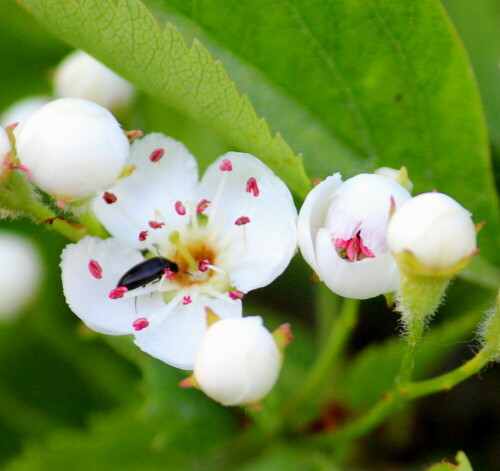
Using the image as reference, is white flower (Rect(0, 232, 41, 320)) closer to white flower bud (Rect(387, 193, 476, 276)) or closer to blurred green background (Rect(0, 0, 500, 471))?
blurred green background (Rect(0, 0, 500, 471))

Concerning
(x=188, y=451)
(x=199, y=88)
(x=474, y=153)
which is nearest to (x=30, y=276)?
(x=188, y=451)

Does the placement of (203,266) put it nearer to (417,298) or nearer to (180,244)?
(180,244)

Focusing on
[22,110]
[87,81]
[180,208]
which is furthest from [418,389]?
[22,110]

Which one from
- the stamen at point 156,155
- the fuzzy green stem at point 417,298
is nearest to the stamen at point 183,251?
the stamen at point 156,155

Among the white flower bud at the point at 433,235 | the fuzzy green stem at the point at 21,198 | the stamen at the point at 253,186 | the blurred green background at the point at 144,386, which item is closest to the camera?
the white flower bud at the point at 433,235

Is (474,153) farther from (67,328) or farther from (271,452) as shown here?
(67,328)

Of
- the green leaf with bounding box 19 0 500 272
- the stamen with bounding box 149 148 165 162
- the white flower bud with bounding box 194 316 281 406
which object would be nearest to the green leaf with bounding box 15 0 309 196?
the green leaf with bounding box 19 0 500 272

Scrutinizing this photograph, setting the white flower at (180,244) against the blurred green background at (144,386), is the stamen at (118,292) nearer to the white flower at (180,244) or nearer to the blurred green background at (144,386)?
the white flower at (180,244)
